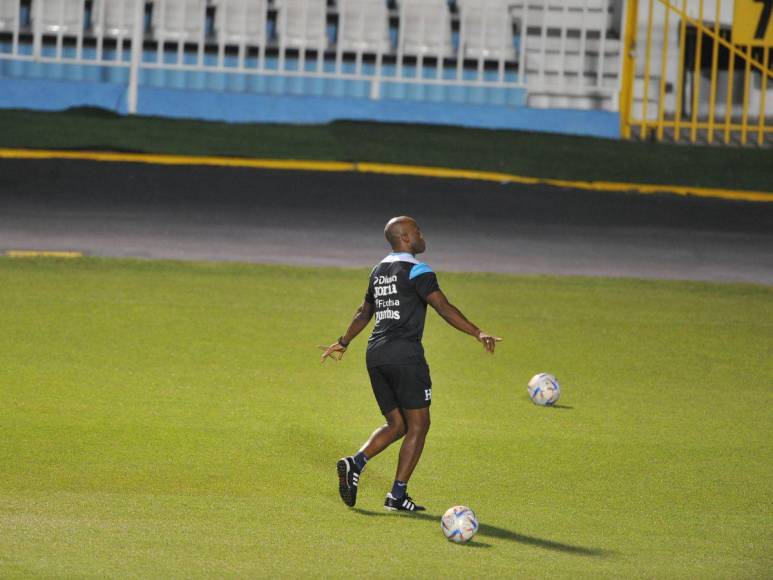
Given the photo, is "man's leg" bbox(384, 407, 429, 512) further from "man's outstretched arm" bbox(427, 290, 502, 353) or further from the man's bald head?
the man's bald head

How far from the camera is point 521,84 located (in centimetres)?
2480

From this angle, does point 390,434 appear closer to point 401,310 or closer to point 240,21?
point 401,310

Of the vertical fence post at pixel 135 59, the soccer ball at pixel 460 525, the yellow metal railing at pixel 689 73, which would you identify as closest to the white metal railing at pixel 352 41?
the vertical fence post at pixel 135 59

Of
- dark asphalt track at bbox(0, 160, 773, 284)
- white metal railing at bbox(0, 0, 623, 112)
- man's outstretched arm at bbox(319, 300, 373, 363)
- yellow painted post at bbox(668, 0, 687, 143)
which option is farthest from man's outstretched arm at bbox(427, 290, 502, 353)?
white metal railing at bbox(0, 0, 623, 112)

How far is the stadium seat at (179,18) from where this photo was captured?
2503 cm

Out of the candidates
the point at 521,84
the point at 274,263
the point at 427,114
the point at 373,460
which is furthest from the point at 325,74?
the point at 373,460

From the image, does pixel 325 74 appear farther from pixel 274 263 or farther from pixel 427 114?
pixel 274 263

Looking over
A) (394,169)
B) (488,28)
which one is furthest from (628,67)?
(394,169)

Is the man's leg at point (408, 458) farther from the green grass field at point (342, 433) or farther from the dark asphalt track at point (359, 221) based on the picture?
the dark asphalt track at point (359, 221)

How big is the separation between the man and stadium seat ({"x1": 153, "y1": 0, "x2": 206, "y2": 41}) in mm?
17889

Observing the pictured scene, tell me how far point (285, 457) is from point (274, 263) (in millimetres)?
8119

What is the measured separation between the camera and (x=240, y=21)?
83.5ft

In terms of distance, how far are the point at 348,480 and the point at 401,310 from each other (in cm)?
94

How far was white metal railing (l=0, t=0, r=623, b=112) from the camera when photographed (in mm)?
24734
